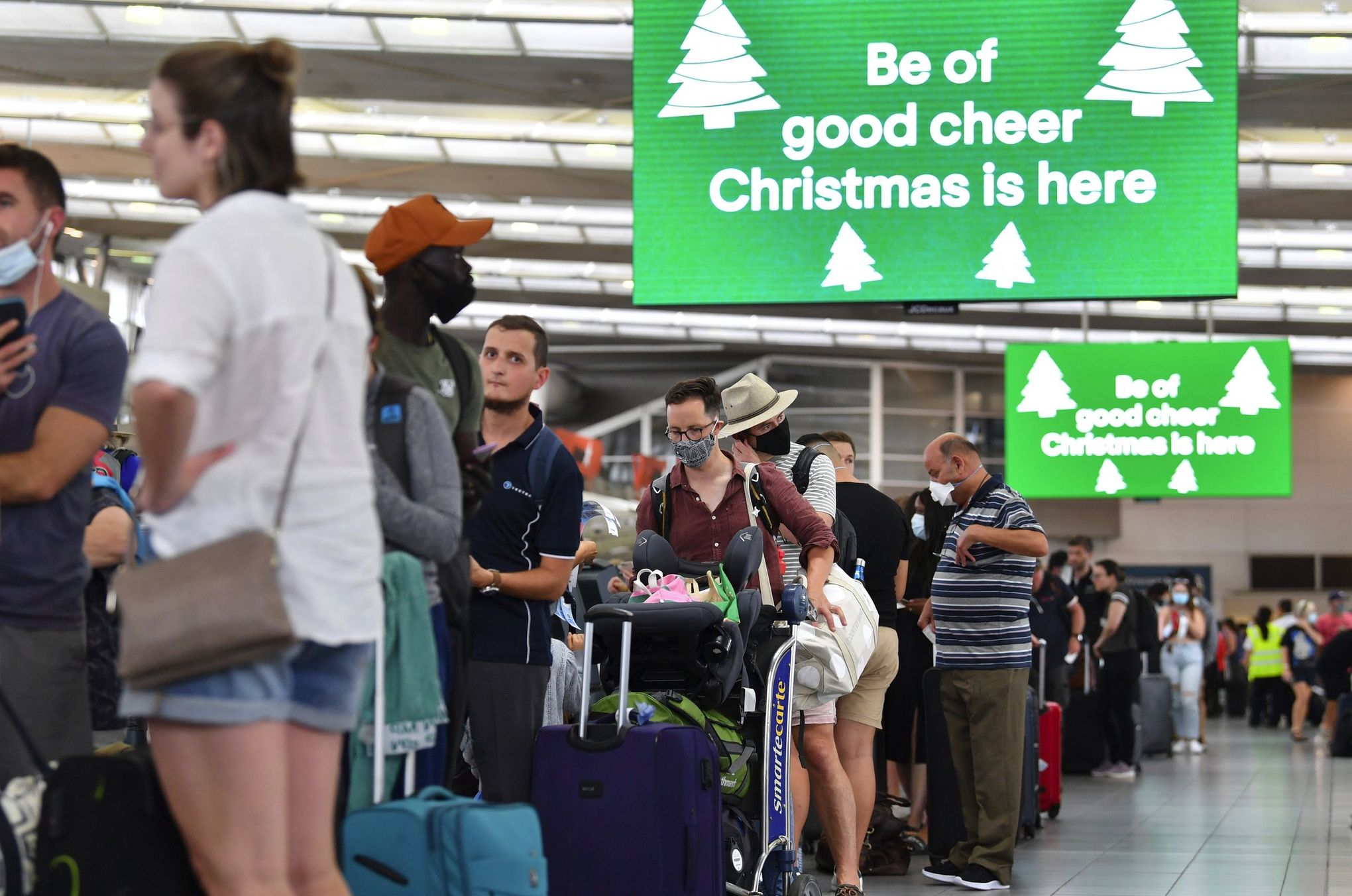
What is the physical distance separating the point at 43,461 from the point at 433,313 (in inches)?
37.5

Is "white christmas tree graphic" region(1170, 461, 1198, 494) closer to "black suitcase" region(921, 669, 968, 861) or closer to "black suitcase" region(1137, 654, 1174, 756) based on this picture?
"black suitcase" region(1137, 654, 1174, 756)

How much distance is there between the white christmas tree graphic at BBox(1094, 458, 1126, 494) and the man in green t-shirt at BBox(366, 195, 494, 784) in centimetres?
1188

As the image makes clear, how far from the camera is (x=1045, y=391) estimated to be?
14945 mm

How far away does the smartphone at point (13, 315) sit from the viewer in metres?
2.96

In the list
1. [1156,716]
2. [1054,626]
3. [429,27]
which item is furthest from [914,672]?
[1156,716]

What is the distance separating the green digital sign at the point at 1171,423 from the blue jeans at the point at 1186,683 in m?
2.80

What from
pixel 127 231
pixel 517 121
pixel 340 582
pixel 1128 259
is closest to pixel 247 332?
pixel 340 582

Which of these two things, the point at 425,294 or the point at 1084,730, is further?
the point at 1084,730

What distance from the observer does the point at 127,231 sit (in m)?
20.7

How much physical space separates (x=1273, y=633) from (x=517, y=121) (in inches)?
474

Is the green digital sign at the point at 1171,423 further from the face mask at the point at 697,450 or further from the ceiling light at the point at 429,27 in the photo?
the face mask at the point at 697,450

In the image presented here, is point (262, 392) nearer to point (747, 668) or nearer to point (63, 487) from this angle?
point (63, 487)

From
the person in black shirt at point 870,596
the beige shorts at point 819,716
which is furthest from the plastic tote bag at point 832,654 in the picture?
the person in black shirt at point 870,596

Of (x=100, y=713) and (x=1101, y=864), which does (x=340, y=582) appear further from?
(x=1101, y=864)
